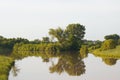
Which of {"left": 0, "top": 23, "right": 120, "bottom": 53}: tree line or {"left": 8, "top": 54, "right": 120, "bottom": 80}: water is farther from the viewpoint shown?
{"left": 0, "top": 23, "right": 120, "bottom": 53}: tree line

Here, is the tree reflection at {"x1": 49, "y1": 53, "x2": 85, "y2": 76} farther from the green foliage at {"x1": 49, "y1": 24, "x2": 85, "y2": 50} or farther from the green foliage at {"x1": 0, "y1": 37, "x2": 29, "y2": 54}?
the green foliage at {"x1": 0, "y1": 37, "x2": 29, "y2": 54}

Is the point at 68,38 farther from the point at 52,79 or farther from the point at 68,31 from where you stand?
the point at 52,79

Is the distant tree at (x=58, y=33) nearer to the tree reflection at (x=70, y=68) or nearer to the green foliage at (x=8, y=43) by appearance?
the green foliage at (x=8, y=43)

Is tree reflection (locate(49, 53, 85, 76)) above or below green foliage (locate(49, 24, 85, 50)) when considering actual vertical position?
below

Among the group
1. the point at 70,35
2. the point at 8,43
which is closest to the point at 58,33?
the point at 70,35

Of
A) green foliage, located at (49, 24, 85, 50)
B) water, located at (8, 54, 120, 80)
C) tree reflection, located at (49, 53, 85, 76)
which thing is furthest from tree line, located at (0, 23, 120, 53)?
water, located at (8, 54, 120, 80)

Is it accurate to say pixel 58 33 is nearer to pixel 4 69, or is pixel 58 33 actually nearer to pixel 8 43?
pixel 8 43

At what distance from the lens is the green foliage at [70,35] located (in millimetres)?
93250

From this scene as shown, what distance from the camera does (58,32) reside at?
9956 cm

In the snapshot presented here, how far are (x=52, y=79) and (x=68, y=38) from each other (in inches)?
2537

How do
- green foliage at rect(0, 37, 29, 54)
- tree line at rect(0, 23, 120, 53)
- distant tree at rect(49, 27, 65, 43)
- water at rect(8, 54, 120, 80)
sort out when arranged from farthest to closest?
green foliage at rect(0, 37, 29, 54)
distant tree at rect(49, 27, 65, 43)
tree line at rect(0, 23, 120, 53)
water at rect(8, 54, 120, 80)

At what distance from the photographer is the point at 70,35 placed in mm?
96000

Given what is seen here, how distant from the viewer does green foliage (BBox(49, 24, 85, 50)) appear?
93250 mm

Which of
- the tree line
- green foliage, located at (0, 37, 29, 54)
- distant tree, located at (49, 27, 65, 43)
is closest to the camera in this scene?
the tree line
